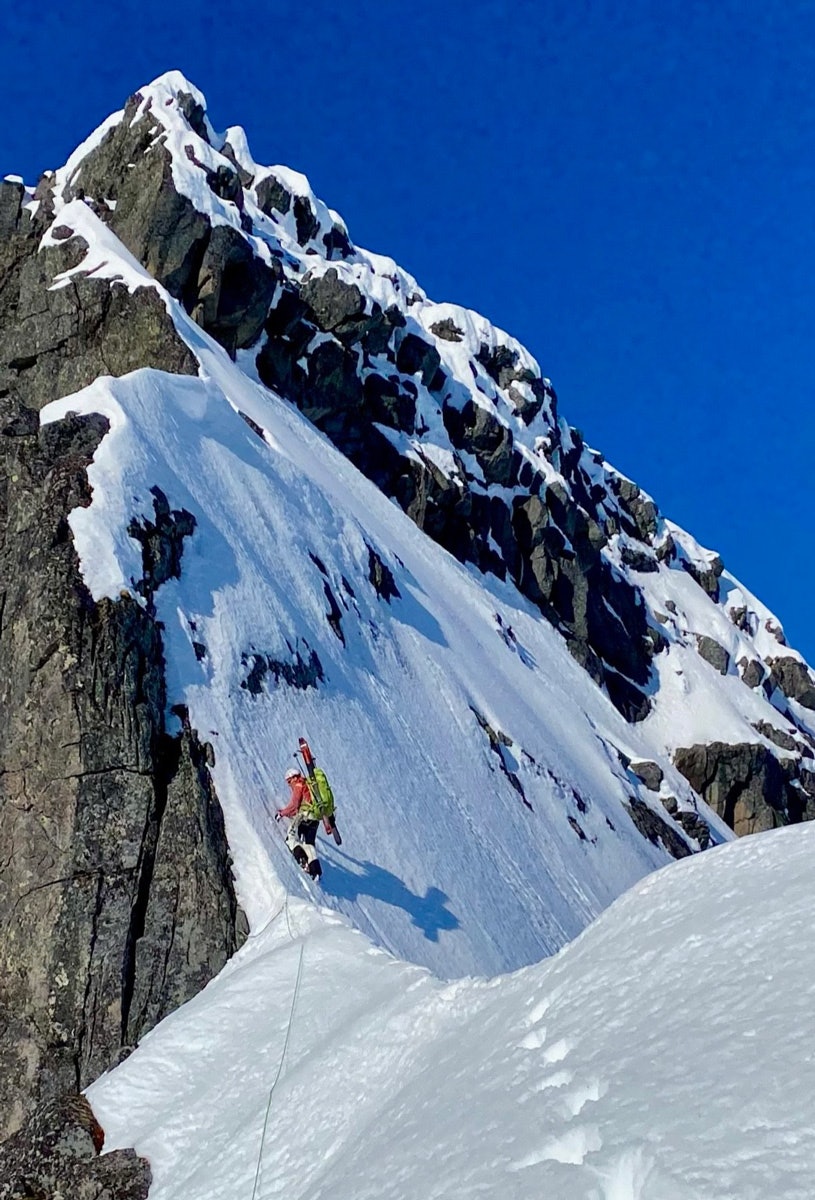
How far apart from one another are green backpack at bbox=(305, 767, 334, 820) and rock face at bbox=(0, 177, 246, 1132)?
1.60m

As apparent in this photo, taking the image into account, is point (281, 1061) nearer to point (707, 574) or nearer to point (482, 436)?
point (482, 436)

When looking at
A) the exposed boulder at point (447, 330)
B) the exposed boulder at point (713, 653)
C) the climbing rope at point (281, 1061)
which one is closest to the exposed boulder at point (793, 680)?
the exposed boulder at point (713, 653)

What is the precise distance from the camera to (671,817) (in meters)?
54.0

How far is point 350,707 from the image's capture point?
26484mm

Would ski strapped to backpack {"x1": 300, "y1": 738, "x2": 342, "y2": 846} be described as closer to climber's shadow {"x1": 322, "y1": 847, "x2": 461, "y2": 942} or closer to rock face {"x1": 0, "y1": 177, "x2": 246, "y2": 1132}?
climber's shadow {"x1": 322, "y1": 847, "x2": 461, "y2": 942}

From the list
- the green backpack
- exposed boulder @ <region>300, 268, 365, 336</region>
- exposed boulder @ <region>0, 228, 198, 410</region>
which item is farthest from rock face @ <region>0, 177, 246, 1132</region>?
exposed boulder @ <region>300, 268, 365, 336</region>

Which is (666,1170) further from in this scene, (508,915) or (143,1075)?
(508,915)

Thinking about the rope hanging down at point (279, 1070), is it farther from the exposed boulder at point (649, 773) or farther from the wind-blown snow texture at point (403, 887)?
the exposed boulder at point (649, 773)

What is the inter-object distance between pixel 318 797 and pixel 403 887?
12.8 ft

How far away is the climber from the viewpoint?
1873cm

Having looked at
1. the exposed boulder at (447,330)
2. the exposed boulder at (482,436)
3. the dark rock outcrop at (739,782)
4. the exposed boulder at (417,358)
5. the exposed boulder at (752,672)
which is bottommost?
the dark rock outcrop at (739,782)

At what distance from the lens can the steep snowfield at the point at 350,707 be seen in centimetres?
2077

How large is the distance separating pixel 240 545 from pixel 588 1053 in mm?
20469

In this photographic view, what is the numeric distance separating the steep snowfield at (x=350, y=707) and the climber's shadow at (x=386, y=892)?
0.05 m
